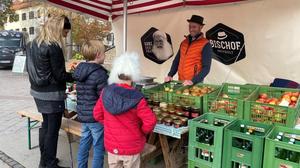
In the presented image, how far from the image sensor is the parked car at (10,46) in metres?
16.3

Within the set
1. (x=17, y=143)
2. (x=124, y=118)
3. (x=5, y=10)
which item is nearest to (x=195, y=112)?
(x=124, y=118)

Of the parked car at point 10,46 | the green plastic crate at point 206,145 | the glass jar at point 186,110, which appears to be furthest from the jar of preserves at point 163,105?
the parked car at point 10,46

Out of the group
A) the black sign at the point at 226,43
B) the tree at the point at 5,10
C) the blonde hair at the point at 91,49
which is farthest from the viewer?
the tree at the point at 5,10

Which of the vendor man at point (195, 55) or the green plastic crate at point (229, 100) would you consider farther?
the vendor man at point (195, 55)

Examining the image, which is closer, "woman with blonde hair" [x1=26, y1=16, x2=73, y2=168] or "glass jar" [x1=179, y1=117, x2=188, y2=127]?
"glass jar" [x1=179, y1=117, x2=188, y2=127]

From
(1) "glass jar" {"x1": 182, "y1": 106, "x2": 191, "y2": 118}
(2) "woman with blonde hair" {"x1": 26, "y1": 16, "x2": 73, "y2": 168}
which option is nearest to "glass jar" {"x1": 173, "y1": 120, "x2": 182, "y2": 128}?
(1) "glass jar" {"x1": 182, "y1": 106, "x2": 191, "y2": 118}

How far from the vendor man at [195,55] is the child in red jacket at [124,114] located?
51.0 inches

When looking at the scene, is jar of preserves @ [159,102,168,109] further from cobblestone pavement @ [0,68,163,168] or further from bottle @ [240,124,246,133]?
cobblestone pavement @ [0,68,163,168]

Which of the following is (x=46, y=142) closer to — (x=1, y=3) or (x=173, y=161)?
(x=173, y=161)

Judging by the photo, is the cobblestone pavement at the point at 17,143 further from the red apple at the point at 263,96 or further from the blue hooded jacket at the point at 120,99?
the blue hooded jacket at the point at 120,99

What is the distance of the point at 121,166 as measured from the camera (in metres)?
2.62

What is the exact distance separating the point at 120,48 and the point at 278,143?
6014 millimetres

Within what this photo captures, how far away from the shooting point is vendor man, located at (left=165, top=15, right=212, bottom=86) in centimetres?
375

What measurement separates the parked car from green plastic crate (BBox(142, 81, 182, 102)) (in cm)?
1435
